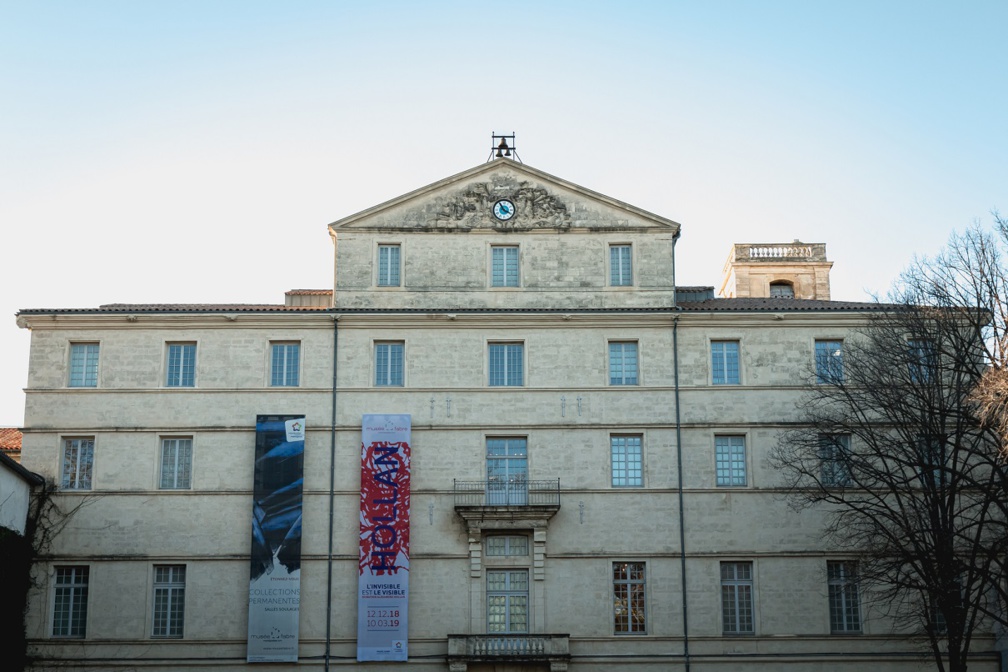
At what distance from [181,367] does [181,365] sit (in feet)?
0.24

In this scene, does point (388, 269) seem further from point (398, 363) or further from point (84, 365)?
point (84, 365)

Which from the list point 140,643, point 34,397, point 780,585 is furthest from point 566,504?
point 34,397

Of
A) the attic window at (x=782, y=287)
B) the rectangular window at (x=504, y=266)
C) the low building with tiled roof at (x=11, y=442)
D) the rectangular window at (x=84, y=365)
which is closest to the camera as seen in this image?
the rectangular window at (x=84, y=365)

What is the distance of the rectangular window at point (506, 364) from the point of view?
4425 cm

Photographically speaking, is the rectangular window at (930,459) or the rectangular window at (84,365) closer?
the rectangular window at (930,459)

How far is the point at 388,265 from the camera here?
148 feet

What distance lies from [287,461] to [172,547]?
4.43m

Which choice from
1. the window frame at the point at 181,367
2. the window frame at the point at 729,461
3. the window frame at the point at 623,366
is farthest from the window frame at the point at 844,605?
the window frame at the point at 181,367

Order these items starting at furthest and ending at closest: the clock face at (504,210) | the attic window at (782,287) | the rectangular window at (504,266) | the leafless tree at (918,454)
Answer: the attic window at (782,287), the clock face at (504,210), the rectangular window at (504,266), the leafless tree at (918,454)

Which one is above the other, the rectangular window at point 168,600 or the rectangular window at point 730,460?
the rectangular window at point 730,460

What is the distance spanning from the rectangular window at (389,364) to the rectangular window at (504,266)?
3857 millimetres

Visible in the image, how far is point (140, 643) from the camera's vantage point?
137 ft

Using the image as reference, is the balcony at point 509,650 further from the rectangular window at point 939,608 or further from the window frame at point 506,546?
the rectangular window at point 939,608

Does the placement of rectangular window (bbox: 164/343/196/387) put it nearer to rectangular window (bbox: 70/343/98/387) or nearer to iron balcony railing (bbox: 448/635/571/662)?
rectangular window (bbox: 70/343/98/387)
